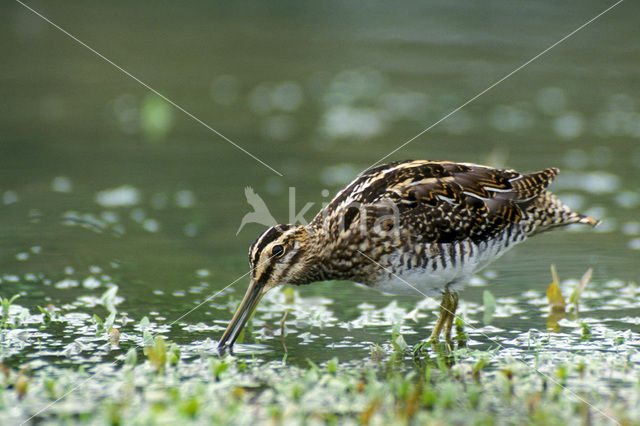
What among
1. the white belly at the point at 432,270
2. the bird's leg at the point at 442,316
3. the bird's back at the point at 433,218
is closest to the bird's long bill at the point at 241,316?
the bird's back at the point at 433,218

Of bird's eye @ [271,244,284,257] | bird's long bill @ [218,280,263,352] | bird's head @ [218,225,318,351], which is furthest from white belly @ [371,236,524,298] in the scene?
bird's long bill @ [218,280,263,352]

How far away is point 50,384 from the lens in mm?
5684

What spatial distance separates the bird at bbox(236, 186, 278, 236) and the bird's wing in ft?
8.57

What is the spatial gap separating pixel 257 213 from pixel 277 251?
3375 mm

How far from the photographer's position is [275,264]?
7.15 metres

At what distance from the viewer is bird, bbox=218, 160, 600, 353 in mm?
7152

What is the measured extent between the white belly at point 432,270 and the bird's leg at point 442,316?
0.44 ft

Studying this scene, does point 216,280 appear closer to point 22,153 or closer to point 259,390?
point 259,390

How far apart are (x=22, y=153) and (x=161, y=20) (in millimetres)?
8487

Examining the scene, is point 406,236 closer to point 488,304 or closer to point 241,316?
point 488,304

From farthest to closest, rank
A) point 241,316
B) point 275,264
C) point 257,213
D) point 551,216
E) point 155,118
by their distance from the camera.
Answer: point 155,118 → point 257,213 → point 551,216 → point 275,264 → point 241,316

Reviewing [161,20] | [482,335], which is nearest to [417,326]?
[482,335]

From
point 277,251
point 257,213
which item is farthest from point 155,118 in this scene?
point 277,251

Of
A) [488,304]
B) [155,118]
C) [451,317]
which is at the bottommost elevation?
[451,317]
